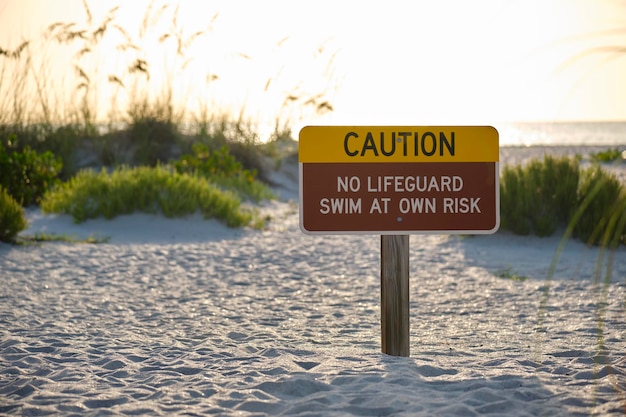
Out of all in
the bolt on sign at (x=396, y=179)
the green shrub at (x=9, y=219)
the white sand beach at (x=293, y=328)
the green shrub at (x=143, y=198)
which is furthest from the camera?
the green shrub at (x=143, y=198)

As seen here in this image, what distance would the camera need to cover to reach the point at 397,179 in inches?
159

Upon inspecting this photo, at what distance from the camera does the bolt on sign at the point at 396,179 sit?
403cm

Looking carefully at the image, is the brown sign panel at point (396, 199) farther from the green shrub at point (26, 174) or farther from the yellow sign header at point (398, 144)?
the green shrub at point (26, 174)

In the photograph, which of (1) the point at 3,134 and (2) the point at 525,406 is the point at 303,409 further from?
(1) the point at 3,134

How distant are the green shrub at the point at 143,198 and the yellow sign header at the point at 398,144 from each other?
20.9 feet

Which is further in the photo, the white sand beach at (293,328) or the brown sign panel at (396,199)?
the brown sign panel at (396,199)

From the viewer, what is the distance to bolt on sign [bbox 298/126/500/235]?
13.2 ft

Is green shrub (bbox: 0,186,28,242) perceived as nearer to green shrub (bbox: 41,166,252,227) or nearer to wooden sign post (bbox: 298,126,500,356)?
green shrub (bbox: 41,166,252,227)

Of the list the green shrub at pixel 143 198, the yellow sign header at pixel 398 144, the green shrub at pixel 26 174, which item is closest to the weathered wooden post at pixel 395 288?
the yellow sign header at pixel 398 144

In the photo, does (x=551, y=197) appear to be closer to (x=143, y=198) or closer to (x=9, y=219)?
(x=143, y=198)

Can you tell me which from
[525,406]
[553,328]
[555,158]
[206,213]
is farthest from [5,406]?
[555,158]

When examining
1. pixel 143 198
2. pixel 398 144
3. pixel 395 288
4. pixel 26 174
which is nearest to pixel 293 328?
pixel 395 288

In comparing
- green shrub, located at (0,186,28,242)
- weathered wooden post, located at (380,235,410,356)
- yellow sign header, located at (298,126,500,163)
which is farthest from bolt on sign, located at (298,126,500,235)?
green shrub, located at (0,186,28,242)

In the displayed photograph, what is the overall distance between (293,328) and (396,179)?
5.65 feet
